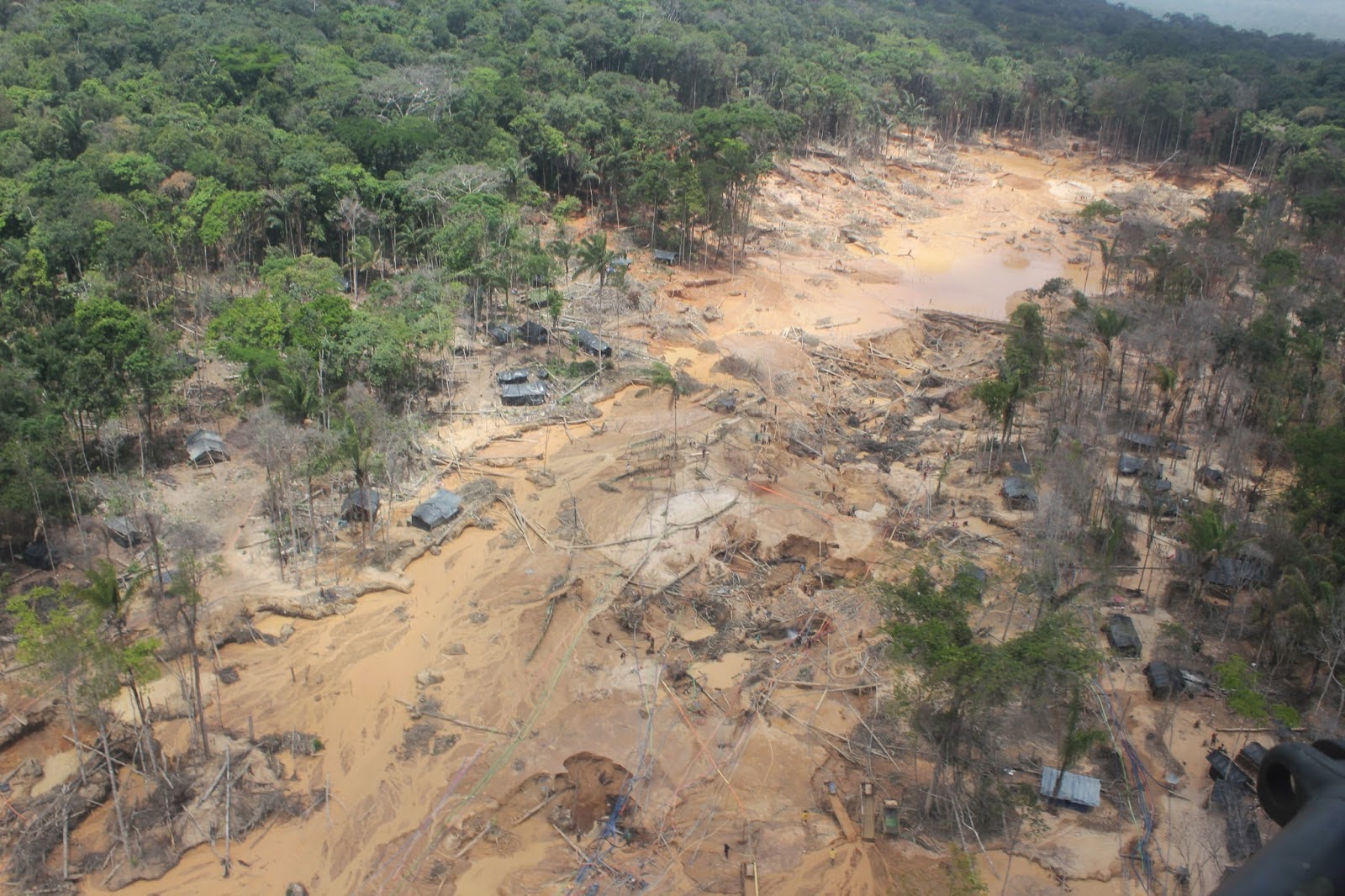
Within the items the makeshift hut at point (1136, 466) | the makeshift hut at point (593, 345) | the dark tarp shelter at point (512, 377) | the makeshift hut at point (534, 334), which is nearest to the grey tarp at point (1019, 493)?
the makeshift hut at point (1136, 466)

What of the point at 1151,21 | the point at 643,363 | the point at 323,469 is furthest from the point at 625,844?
the point at 1151,21

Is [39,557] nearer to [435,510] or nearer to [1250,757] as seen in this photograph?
[435,510]

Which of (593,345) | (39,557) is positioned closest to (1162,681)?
(593,345)

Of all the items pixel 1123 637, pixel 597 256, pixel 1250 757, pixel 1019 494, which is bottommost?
pixel 1250 757

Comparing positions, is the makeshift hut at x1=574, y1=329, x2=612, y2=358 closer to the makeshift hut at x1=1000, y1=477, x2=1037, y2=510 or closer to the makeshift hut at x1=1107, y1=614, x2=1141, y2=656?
the makeshift hut at x1=1000, y1=477, x2=1037, y2=510

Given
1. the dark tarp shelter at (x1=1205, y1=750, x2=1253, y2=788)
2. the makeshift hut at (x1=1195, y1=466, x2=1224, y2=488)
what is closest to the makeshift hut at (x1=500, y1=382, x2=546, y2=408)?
the makeshift hut at (x1=1195, y1=466, x2=1224, y2=488)

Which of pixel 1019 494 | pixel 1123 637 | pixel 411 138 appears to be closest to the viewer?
pixel 1123 637
